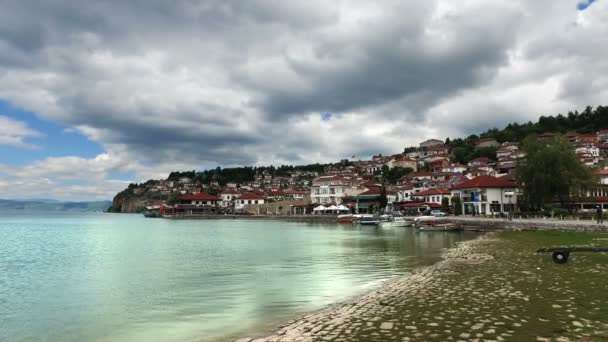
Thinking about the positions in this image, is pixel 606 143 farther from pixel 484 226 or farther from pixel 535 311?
pixel 535 311

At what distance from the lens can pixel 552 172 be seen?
5609 centimetres

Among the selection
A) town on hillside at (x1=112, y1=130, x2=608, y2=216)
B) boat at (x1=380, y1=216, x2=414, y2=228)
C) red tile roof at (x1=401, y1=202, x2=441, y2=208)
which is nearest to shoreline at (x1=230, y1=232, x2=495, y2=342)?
boat at (x1=380, y1=216, x2=414, y2=228)

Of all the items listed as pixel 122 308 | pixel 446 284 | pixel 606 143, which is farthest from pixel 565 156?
pixel 606 143

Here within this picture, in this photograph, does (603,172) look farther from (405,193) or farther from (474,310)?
(474,310)

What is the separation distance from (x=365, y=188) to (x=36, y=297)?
360ft

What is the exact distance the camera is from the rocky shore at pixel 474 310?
9.23 m

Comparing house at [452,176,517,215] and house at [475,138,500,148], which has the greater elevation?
house at [475,138,500,148]

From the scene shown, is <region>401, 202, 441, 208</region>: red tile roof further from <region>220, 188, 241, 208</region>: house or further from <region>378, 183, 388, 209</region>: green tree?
<region>220, 188, 241, 208</region>: house

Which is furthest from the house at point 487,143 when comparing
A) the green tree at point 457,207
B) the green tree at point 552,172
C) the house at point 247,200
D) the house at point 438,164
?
the green tree at point 552,172

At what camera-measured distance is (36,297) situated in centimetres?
1709

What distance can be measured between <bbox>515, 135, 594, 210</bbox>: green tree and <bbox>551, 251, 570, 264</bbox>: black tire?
40.3m

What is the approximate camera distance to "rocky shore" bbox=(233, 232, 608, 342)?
9227mm

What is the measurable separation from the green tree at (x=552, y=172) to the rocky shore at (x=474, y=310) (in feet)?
139

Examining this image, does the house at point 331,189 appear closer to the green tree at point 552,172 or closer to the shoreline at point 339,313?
the green tree at point 552,172
